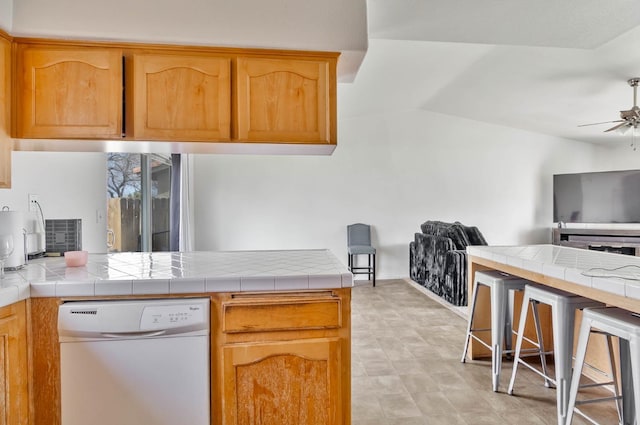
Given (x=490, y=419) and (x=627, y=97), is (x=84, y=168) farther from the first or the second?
(x=627, y=97)

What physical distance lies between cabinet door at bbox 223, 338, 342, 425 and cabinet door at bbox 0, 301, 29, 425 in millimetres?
793

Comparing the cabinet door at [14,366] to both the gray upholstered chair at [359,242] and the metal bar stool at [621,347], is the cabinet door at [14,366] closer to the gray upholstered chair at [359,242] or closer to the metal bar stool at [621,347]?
the metal bar stool at [621,347]

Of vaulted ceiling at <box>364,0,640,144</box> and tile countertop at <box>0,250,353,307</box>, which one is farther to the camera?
vaulted ceiling at <box>364,0,640,144</box>

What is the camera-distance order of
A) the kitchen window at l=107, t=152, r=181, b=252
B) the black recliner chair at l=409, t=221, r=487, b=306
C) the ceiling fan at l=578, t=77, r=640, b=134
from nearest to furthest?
the kitchen window at l=107, t=152, r=181, b=252
the ceiling fan at l=578, t=77, r=640, b=134
the black recliner chair at l=409, t=221, r=487, b=306

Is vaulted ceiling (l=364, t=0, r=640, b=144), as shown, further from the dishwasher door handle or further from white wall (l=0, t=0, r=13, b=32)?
the dishwasher door handle

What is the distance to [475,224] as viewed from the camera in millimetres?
6855

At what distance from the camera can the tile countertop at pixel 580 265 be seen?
161cm

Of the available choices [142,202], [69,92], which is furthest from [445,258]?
[69,92]

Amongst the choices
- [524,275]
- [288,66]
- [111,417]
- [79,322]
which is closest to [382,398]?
[524,275]

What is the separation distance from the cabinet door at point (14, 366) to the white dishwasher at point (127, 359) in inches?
5.7

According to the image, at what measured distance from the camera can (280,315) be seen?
66.3 inches

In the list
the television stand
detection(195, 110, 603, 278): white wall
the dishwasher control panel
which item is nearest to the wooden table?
the dishwasher control panel

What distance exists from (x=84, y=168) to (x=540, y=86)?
518cm

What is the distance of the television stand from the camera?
20.0 ft
